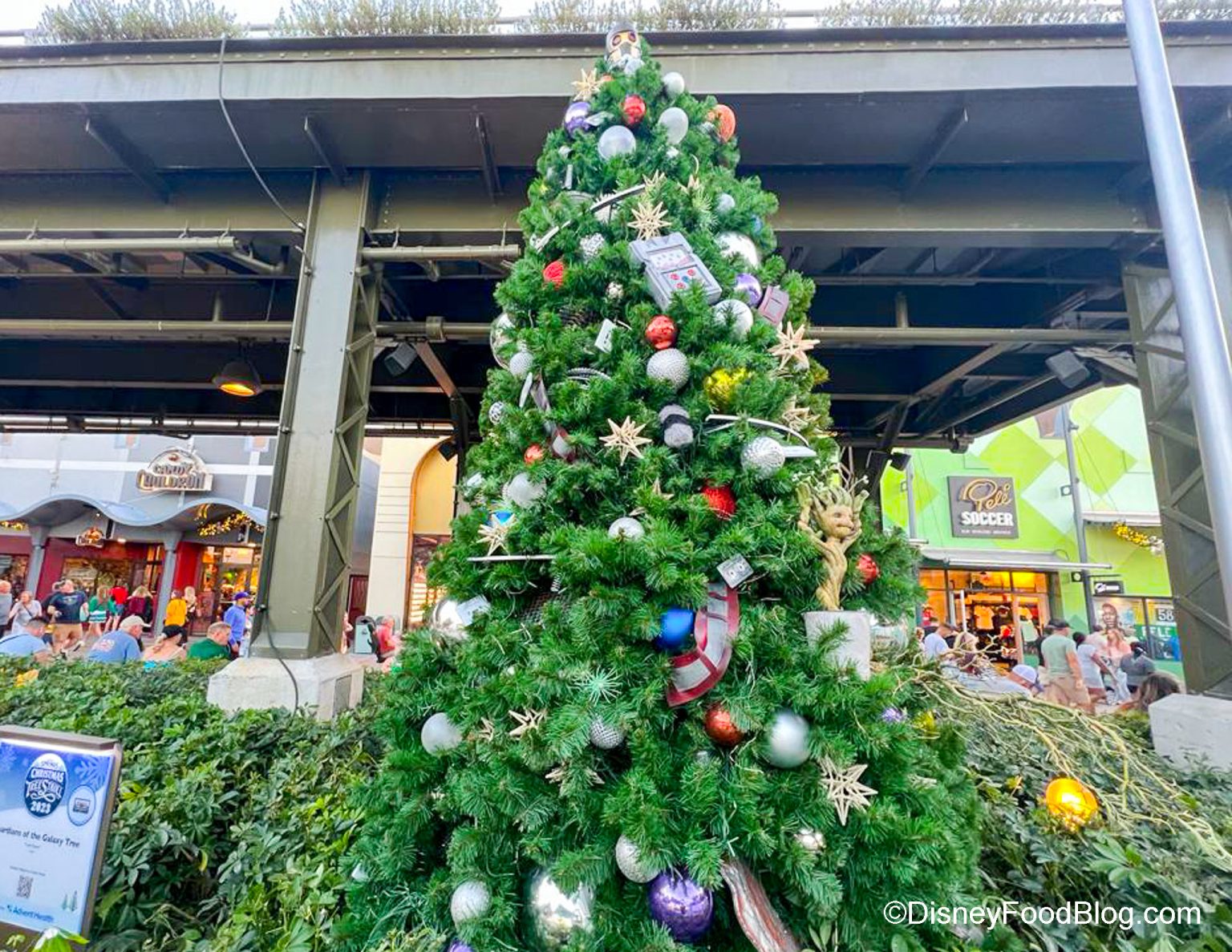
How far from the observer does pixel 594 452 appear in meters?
1.79

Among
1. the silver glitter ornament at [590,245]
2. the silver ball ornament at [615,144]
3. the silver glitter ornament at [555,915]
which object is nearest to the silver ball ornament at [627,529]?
the silver glitter ornament at [555,915]

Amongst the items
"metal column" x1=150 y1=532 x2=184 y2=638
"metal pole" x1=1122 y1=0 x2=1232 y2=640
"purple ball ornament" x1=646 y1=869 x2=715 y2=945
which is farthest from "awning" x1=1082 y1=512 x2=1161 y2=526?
"metal column" x1=150 y1=532 x2=184 y2=638

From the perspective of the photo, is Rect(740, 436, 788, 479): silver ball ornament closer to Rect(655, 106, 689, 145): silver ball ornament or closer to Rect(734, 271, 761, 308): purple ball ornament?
Rect(734, 271, 761, 308): purple ball ornament

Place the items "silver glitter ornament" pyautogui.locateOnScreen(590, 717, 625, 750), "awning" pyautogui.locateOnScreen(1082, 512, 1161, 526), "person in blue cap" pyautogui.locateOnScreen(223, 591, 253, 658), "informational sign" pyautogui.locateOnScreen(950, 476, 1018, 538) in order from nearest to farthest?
"silver glitter ornament" pyautogui.locateOnScreen(590, 717, 625, 750)
"person in blue cap" pyautogui.locateOnScreen(223, 591, 253, 658)
"awning" pyautogui.locateOnScreen(1082, 512, 1161, 526)
"informational sign" pyautogui.locateOnScreen(950, 476, 1018, 538)

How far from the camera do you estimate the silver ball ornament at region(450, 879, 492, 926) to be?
1.36m

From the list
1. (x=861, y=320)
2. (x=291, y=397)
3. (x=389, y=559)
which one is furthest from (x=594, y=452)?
(x=389, y=559)

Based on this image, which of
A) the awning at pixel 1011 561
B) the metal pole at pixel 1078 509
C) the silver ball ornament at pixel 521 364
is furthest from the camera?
the metal pole at pixel 1078 509

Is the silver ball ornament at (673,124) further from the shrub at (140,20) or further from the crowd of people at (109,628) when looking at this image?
the crowd of people at (109,628)

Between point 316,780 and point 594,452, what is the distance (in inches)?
70.7

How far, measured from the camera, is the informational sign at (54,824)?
1.67 metres

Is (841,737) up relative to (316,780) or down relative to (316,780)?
up

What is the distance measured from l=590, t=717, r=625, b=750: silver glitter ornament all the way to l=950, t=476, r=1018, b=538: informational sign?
14.7 meters

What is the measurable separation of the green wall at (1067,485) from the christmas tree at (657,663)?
13.0 meters

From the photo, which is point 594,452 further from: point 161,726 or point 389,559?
point 389,559
